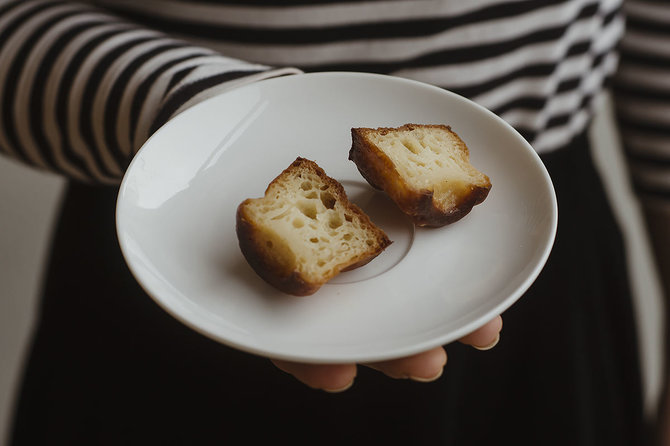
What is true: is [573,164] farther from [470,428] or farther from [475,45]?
[470,428]

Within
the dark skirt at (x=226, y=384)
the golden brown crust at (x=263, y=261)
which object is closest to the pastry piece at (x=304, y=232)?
the golden brown crust at (x=263, y=261)

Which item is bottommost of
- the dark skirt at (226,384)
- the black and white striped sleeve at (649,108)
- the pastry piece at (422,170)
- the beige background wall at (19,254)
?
the beige background wall at (19,254)

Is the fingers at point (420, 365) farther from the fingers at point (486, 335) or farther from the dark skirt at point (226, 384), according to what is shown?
the dark skirt at point (226, 384)

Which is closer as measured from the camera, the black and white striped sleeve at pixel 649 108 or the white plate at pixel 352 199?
the white plate at pixel 352 199

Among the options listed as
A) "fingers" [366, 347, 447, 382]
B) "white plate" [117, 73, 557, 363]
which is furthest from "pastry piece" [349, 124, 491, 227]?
"fingers" [366, 347, 447, 382]

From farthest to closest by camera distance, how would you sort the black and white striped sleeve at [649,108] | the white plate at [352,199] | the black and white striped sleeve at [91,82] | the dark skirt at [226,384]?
1. the black and white striped sleeve at [649,108]
2. the dark skirt at [226,384]
3. the black and white striped sleeve at [91,82]
4. the white plate at [352,199]

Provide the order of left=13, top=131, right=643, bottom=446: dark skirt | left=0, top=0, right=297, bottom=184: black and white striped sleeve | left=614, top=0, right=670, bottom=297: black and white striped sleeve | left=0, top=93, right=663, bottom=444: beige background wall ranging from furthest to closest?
1. left=0, top=93, right=663, bottom=444: beige background wall
2. left=614, top=0, right=670, bottom=297: black and white striped sleeve
3. left=13, top=131, right=643, bottom=446: dark skirt
4. left=0, top=0, right=297, bottom=184: black and white striped sleeve

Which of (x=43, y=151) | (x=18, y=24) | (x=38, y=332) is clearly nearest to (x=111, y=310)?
(x=38, y=332)

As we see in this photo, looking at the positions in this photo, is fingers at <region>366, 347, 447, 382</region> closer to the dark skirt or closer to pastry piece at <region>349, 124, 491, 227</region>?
pastry piece at <region>349, 124, 491, 227</region>

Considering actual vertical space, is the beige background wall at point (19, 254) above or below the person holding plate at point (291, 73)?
below
